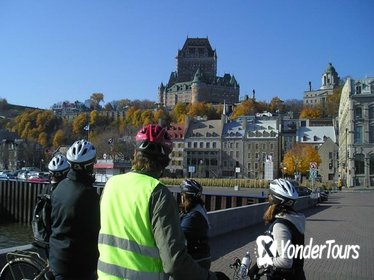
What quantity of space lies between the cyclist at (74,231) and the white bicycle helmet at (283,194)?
1.88m

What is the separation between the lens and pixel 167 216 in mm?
2887

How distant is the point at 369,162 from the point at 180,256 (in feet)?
249

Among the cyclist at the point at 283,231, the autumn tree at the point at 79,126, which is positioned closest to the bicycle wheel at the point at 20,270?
the cyclist at the point at 283,231

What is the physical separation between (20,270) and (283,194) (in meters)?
3.45

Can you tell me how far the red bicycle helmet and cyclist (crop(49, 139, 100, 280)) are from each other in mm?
1123

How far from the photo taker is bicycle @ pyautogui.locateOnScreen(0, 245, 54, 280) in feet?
A: 17.7

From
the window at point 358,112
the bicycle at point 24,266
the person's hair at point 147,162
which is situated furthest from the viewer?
the window at point 358,112

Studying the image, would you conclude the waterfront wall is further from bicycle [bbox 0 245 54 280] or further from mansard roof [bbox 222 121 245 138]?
mansard roof [bbox 222 121 245 138]

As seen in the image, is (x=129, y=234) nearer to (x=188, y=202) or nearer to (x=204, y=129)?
(x=188, y=202)

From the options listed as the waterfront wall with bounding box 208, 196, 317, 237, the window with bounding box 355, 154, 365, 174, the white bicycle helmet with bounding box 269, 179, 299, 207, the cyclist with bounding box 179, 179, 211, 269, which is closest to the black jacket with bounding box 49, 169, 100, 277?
the cyclist with bounding box 179, 179, 211, 269

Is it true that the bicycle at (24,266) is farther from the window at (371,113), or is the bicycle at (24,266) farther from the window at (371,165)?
the window at (371,113)

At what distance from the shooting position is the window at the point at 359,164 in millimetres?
72938

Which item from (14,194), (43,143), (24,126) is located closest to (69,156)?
(14,194)

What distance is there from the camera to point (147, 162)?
327 cm
